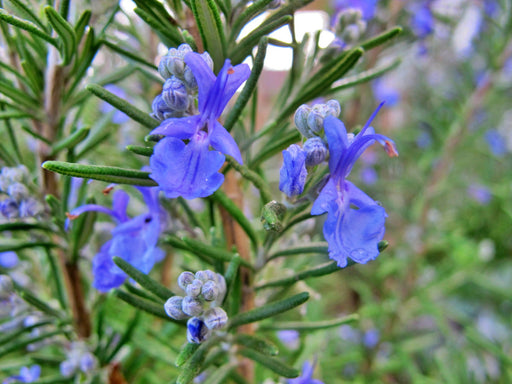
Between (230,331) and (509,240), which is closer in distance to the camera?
(230,331)

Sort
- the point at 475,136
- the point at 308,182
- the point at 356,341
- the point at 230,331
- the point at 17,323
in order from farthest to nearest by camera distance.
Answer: the point at 356,341 → the point at 475,136 → the point at 17,323 → the point at 230,331 → the point at 308,182

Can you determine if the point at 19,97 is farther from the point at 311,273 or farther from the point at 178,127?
the point at 311,273

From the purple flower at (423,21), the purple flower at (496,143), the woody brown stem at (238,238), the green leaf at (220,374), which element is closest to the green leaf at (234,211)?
the woody brown stem at (238,238)

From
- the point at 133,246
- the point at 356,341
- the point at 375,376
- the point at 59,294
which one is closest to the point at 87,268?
the point at 59,294

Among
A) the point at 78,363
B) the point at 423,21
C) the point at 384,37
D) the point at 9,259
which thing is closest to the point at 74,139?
the point at 78,363

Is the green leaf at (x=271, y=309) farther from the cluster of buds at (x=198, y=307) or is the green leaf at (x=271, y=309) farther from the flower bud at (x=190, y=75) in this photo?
the flower bud at (x=190, y=75)

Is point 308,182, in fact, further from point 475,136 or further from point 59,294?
point 475,136

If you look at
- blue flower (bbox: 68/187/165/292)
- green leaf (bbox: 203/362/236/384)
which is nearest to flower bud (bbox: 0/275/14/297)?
blue flower (bbox: 68/187/165/292)
